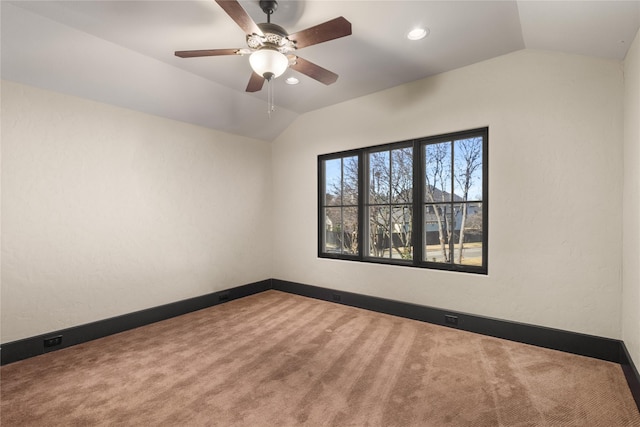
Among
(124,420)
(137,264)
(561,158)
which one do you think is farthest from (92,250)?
(561,158)

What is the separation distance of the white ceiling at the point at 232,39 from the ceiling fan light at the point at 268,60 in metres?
0.45

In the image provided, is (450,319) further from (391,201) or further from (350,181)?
(350,181)

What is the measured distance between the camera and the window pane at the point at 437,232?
3441 mm

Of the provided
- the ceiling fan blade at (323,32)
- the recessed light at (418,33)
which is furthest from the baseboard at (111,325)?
the recessed light at (418,33)

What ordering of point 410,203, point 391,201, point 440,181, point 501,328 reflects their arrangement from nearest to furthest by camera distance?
point 501,328
point 440,181
point 410,203
point 391,201

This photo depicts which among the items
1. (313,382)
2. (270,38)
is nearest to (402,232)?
(313,382)

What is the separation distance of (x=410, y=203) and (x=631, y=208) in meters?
1.94

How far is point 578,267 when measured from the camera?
2.61 meters

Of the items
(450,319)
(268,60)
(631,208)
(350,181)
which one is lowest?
(450,319)

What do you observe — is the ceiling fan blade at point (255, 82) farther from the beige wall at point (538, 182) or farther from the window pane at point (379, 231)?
the window pane at point (379, 231)

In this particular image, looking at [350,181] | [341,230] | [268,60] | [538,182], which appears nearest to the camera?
[268,60]

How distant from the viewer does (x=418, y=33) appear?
256cm

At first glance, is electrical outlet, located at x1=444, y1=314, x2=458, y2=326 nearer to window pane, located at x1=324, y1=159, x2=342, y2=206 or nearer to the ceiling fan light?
window pane, located at x1=324, y1=159, x2=342, y2=206

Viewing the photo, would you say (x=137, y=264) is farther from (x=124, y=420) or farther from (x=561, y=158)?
(x=561, y=158)
